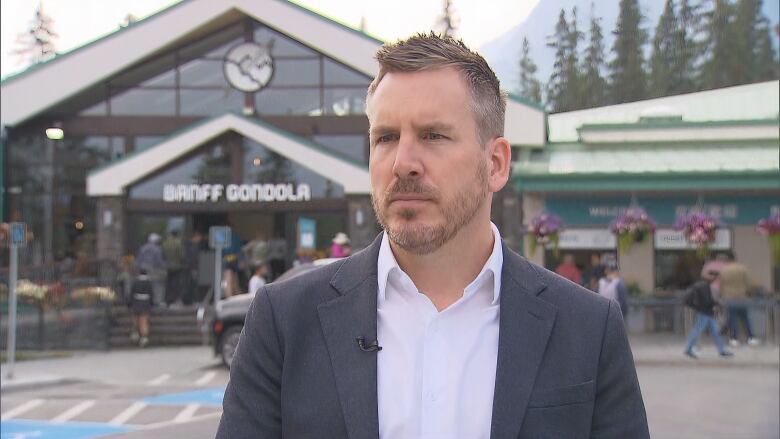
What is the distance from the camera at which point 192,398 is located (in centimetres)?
1235

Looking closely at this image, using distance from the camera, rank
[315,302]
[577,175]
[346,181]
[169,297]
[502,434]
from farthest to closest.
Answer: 1. [346,181]
2. [169,297]
3. [577,175]
4. [315,302]
5. [502,434]

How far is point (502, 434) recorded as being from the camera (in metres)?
1.85

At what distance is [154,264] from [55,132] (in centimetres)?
482

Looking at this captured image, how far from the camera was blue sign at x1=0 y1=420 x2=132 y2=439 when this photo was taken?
9.59 meters

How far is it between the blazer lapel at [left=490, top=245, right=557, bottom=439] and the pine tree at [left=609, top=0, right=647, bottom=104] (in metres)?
0.52

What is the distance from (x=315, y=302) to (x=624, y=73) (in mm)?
915

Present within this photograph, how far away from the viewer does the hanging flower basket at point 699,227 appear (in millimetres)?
17969

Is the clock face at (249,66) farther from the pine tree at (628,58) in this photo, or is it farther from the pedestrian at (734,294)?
the pine tree at (628,58)

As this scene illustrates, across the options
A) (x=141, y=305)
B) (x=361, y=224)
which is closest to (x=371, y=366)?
(x=141, y=305)

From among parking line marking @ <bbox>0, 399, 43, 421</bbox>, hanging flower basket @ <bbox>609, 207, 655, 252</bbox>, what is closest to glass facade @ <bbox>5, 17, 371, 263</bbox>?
hanging flower basket @ <bbox>609, 207, 655, 252</bbox>

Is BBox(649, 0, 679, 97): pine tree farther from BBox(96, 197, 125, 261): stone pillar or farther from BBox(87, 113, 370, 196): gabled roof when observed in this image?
BBox(96, 197, 125, 261): stone pillar

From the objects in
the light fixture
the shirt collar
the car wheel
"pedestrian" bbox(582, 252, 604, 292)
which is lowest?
the car wheel

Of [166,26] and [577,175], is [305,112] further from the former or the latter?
[577,175]

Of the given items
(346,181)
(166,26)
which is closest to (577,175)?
(346,181)
